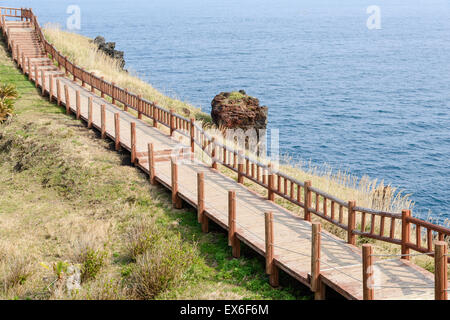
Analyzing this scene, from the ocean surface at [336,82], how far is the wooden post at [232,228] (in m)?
16.6

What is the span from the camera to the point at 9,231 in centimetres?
1513

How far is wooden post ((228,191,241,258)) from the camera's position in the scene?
41.0ft

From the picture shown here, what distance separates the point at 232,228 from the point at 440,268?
5.18 m

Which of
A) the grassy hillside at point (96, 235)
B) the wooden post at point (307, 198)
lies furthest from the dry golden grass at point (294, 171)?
the grassy hillside at point (96, 235)

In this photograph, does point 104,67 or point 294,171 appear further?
point 104,67

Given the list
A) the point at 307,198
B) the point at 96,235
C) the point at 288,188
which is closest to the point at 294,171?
the point at 288,188

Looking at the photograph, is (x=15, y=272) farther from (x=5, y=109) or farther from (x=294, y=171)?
(x=5, y=109)

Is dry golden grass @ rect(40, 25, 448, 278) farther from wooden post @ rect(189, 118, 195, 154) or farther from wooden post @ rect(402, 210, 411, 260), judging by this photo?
wooden post @ rect(402, 210, 411, 260)

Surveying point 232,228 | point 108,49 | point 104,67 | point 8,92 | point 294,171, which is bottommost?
point 294,171

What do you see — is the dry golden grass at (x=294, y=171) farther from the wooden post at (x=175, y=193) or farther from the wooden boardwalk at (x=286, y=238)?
the wooden post at (x=175, y=193)

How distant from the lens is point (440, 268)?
845 centimetres

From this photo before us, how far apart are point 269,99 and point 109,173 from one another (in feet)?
119

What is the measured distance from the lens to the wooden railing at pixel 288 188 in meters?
10.9

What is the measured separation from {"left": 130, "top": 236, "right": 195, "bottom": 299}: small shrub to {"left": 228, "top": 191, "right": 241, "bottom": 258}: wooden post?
1014 millimetres
